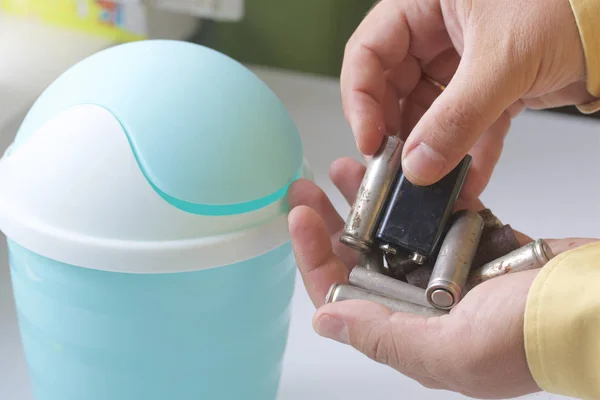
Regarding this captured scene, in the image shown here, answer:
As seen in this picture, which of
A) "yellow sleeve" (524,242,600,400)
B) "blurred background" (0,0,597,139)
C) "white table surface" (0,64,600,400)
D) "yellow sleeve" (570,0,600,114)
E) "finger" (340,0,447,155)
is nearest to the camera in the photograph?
"yellow sleeve" (524,242,600,400)

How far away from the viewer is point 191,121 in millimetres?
635

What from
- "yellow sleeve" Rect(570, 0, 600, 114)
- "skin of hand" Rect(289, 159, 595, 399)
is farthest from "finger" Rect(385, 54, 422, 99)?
"skin of hand" Rect(289, 159, 595, 399)

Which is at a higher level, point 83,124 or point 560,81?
point 560,81

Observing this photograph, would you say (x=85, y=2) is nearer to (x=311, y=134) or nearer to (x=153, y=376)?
(x=311, y=134)

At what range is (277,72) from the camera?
141 centimetres

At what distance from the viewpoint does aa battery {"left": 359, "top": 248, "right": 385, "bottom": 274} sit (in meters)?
0.72

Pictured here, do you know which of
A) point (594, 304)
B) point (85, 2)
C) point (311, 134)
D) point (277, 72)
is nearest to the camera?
point (594, 304)

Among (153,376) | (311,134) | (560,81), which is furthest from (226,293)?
(311,134)

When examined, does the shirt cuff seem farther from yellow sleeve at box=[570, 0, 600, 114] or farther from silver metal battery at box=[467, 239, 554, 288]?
silver metal battery at box=[467, 239, 554, 288]

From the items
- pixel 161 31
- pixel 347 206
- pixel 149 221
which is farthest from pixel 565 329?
pixel 161 31

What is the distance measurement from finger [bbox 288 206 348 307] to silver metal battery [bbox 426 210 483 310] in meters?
0.09

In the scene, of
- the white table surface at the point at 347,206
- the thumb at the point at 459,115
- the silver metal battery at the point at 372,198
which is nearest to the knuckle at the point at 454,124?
the thumb at the point at 459,115

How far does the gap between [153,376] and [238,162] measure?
8.0 inches

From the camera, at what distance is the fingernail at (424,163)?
Answer: 24.0 inches
